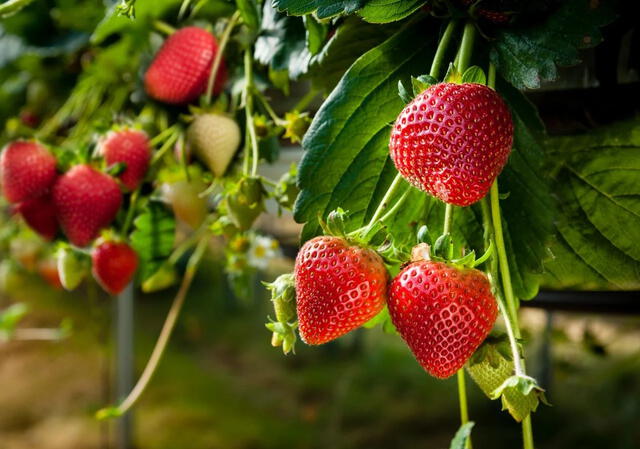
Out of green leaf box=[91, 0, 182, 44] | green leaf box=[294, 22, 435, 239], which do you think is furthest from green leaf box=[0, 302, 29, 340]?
green leaf box=[294, 22, 435, 239]

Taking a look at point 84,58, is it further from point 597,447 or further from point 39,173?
point 597,447

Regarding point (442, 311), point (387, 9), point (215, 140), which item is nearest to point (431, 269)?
point (442, 311)

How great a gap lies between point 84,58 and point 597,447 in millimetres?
1145

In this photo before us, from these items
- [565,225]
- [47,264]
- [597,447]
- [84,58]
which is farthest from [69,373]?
[565,225]

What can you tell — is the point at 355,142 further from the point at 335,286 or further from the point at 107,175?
the point at 107,175

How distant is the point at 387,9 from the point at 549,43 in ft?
0.28

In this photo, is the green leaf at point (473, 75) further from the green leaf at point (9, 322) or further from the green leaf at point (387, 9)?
the green leaf at point (9, 322)

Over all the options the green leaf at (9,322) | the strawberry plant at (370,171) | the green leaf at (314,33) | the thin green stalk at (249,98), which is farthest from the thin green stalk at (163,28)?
the green leaf at (9,322)

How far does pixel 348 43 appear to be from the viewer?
17.2 inches

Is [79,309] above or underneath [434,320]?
underneath

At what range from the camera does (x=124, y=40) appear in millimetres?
668

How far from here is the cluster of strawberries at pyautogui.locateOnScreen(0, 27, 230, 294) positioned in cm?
55

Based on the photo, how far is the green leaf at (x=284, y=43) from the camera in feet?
1.54

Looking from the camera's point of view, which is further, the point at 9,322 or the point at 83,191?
the point at 9,322
